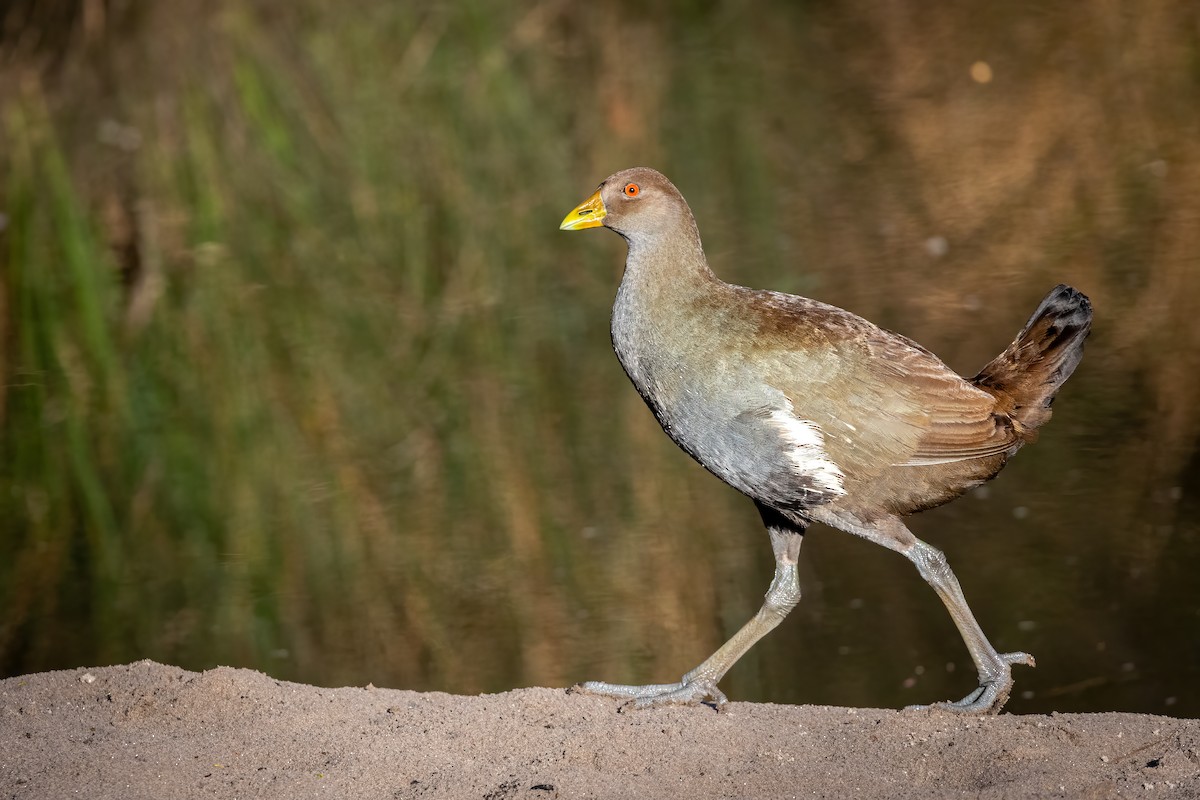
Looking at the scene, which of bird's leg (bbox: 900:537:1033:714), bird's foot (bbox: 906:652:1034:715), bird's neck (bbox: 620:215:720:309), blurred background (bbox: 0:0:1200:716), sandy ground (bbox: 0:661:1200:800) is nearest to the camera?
sandy ground (bbox: 0:661:1200:800)

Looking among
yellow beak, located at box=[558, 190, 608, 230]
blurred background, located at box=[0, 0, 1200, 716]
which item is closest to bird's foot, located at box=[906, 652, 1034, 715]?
blurred background, located at box=[0, 0, 1200, 716]

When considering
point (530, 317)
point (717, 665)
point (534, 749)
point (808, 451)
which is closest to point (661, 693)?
point (717, 665)

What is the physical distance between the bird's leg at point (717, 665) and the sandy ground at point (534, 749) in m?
0.11

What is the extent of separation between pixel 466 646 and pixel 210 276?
5.04 m

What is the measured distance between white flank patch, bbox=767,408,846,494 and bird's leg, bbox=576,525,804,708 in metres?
0.47

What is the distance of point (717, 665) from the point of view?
5047 millimetres

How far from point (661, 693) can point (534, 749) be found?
0.63 m

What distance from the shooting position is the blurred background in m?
6.62

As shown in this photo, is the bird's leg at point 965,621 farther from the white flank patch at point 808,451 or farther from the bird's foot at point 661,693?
the bird's foot at point 661,693

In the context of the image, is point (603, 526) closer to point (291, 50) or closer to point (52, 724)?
point (52, 724)

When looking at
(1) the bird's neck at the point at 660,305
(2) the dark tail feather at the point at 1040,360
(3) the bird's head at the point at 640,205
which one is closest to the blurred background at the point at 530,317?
(2) the dark tail feather at the point at 1040,360

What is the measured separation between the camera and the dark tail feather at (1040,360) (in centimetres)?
500

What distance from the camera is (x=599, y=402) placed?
843 cm

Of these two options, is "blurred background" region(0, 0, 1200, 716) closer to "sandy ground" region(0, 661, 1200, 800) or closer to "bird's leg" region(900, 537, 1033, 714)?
"bird's leg" region(900, 537, 1033, 714)
